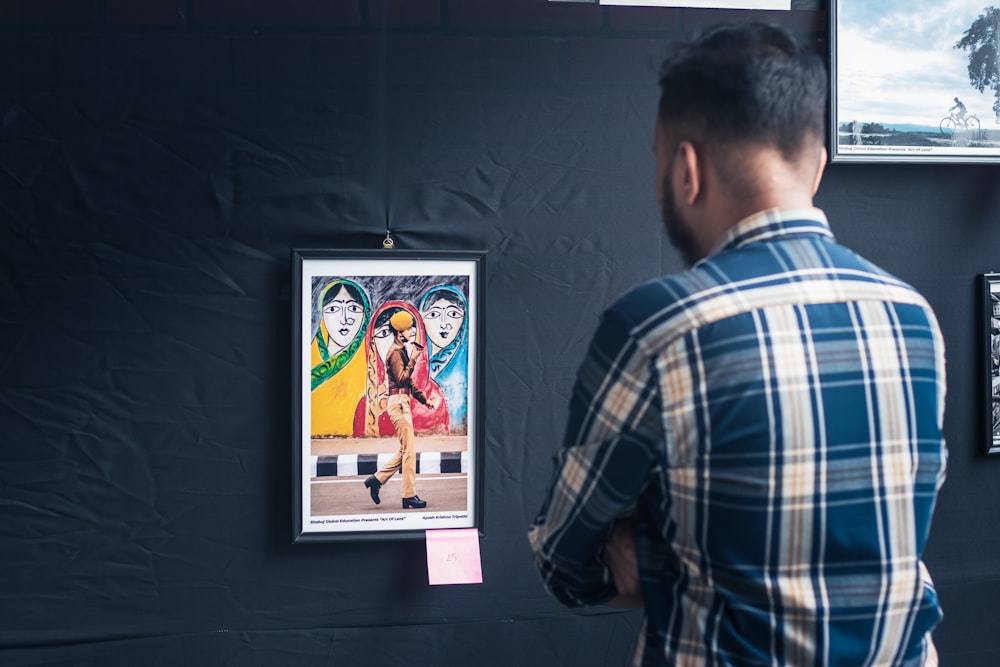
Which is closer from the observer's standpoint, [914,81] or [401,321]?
[401,321]

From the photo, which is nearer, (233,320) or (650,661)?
(650,661)

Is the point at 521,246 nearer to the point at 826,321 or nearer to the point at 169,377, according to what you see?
the point at 169,377

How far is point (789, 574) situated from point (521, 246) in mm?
893

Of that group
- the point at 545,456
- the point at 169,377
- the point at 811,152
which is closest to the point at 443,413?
the point at 545,456

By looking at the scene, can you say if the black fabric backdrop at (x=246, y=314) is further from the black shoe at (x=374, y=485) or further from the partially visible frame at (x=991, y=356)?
the partially visible frame at (x=991, y=356)

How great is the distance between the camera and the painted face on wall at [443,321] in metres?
1.52

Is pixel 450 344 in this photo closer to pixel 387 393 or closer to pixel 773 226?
pixel 387 393

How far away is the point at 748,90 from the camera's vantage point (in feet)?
2.69

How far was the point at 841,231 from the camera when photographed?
165 cm

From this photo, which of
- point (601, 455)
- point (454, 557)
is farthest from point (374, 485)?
point (601, 455)

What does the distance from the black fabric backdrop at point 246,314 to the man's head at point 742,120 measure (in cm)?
70

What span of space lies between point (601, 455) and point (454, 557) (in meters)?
0.79

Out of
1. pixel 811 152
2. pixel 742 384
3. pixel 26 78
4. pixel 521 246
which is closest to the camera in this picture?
pixel 742 384

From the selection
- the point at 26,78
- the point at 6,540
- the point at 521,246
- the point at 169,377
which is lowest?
the point at 6,540
